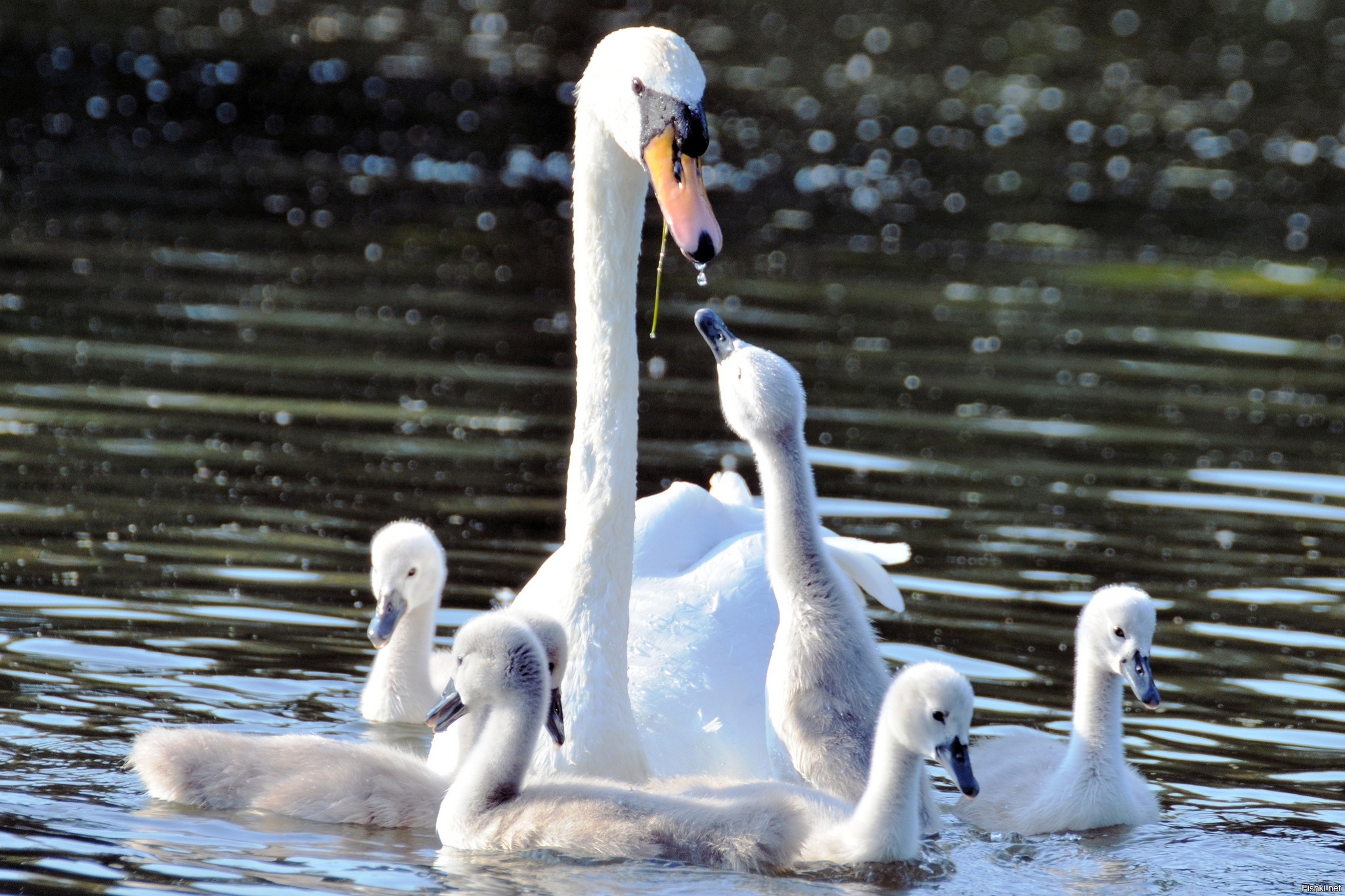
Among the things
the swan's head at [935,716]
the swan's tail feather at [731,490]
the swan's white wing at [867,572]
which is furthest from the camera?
the swan's tail feather at [731,490]

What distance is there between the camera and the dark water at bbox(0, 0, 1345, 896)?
23.6 ft

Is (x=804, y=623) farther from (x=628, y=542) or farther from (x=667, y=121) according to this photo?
(x=667, y=121)

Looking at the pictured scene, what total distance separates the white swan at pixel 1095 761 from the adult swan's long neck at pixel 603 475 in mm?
1317

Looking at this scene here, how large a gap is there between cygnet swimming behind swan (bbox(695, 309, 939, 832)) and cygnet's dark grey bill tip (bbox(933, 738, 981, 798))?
1.67 ft

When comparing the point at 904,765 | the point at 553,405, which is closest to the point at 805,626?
the point at 904,765

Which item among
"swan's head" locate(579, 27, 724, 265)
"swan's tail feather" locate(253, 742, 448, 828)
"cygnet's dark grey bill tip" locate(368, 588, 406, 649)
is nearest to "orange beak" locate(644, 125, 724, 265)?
"swan's head" locate(579, 27, 724, 265)

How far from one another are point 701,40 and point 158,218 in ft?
63.5

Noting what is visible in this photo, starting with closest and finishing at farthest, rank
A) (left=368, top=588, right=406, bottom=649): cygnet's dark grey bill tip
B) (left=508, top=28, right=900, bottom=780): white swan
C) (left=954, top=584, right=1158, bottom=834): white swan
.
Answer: (left=508, top=28, right=900, bottom=780): white swan < (left=954, top=584, right=1158, bottom=834): white swan < (left=368, top=588, right=406, bottom=649): cygnet's dark grey bill tip

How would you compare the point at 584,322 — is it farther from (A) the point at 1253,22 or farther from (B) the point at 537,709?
(A) the point at 1253,22

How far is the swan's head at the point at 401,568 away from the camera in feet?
26.9

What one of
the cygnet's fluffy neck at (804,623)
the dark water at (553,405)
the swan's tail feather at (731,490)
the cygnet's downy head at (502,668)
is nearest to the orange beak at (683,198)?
the cygnet's fluffy neck at (804,623)

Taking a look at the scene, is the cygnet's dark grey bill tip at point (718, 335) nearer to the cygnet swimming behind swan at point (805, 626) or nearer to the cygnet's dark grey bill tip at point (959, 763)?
the cygnet swimming behind swan at point (805, 626)

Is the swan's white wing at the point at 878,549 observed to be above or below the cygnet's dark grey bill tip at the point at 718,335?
below

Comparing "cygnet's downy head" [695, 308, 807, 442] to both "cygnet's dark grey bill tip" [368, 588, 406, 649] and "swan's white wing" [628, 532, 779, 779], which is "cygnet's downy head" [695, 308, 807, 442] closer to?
"swan's white wing" [628, 532, 779, 779]
